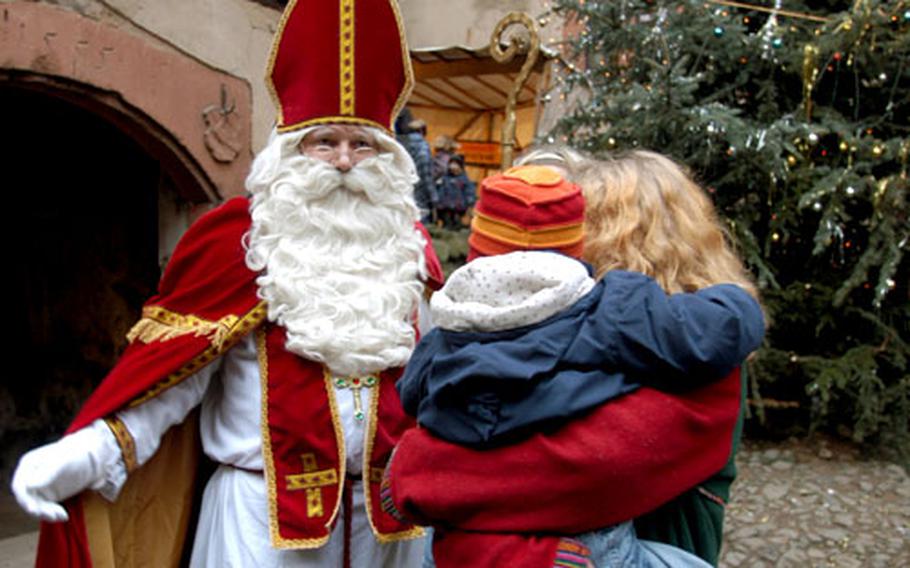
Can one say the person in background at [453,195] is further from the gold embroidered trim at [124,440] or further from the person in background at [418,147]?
the gold embroidered trim at [124,440]

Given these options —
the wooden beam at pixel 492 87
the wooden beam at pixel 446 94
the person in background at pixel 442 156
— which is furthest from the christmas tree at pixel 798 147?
the wooden beam at pixel 446 94

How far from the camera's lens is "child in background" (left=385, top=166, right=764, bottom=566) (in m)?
1.10

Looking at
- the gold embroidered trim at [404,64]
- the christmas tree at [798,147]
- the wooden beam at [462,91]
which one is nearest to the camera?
the gold embroidered trim at [404,64]

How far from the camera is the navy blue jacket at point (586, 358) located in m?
1.09

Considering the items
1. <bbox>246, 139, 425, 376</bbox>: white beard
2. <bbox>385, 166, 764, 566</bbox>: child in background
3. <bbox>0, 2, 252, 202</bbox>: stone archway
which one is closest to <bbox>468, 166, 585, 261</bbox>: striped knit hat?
<bbox>385, 166, 764, 566</bbox>: child in background

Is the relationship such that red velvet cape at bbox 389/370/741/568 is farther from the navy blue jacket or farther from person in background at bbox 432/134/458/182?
person in background at bbox 432/134/458/182

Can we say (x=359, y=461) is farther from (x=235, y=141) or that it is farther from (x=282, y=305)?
(x=235, y=141)

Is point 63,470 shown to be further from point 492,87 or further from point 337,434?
point 492,87

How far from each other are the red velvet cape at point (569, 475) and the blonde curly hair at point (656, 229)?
241 millimetres

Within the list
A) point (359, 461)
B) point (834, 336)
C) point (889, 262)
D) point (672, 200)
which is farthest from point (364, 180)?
point (834, 336)

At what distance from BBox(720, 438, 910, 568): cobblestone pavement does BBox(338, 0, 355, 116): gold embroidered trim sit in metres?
2.71

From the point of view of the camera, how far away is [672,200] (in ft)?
4.54

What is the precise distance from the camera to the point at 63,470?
5.65 feet

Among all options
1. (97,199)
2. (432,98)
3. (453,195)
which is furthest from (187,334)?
(432,98)
